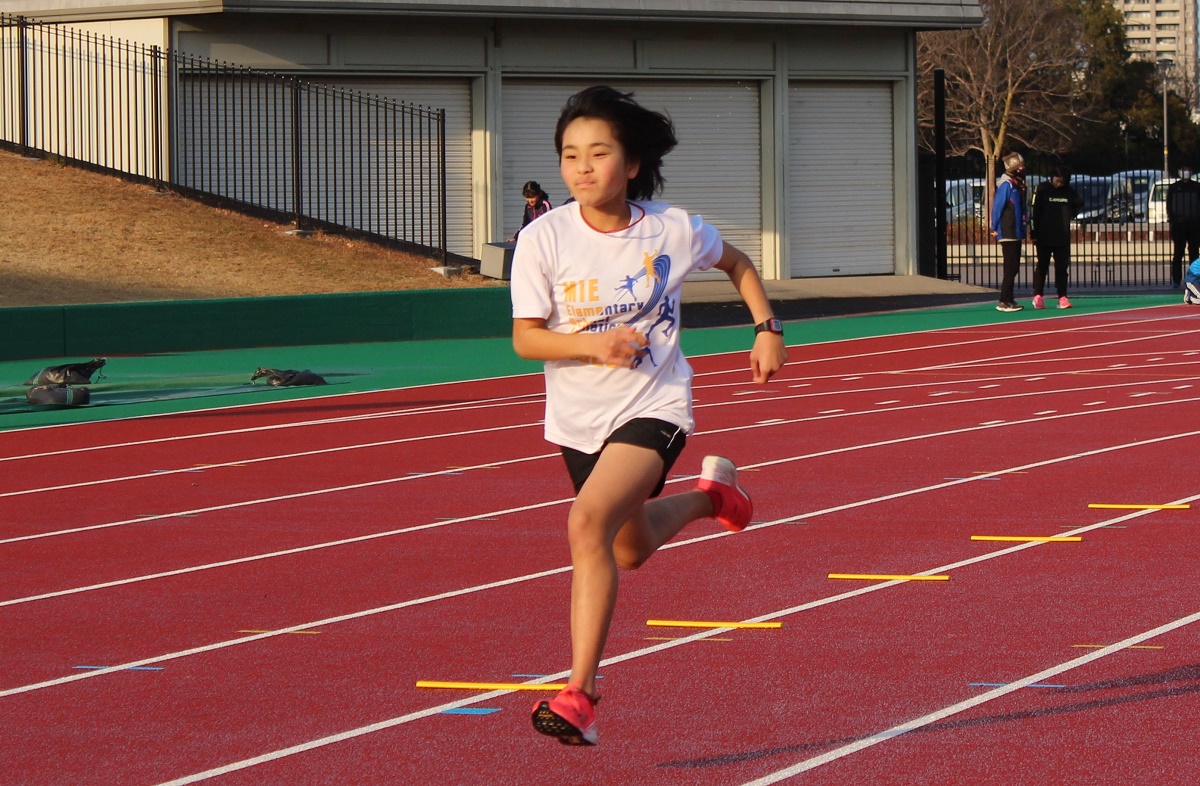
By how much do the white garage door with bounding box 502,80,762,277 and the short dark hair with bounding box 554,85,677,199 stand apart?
929 inches

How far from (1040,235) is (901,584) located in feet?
56.2

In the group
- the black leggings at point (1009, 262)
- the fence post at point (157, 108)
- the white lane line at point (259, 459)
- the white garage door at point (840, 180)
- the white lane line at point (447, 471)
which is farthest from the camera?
the white garage door at point (840, 180)

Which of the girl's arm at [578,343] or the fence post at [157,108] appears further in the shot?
the fence post at [157,108]

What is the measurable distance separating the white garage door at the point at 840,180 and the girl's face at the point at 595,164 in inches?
1020

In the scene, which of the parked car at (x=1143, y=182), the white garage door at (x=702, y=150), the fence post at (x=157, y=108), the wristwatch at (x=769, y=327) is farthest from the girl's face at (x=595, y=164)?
the parked car at (x=1143, y=182)

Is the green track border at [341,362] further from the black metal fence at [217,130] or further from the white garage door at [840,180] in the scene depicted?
the white garage door at [840,180]

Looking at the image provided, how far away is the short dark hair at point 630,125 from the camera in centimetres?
516

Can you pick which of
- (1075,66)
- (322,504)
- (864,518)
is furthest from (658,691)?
(1075,66)

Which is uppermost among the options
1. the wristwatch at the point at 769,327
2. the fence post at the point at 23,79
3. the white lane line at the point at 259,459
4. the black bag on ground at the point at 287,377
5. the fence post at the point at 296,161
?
the fence post at the point at 23,79

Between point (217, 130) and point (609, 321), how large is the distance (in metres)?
21.6

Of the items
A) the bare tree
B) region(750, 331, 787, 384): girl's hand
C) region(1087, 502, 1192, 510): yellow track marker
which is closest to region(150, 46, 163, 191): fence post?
region(1087, 502, 1192, 510): yellow track marker

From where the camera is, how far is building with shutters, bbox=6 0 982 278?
2695 cm

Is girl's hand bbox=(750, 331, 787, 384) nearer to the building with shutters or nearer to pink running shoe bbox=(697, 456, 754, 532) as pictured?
pink running shoe bbox=(697, 456, 754, 532)

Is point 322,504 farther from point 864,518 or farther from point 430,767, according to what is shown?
point 430,767
